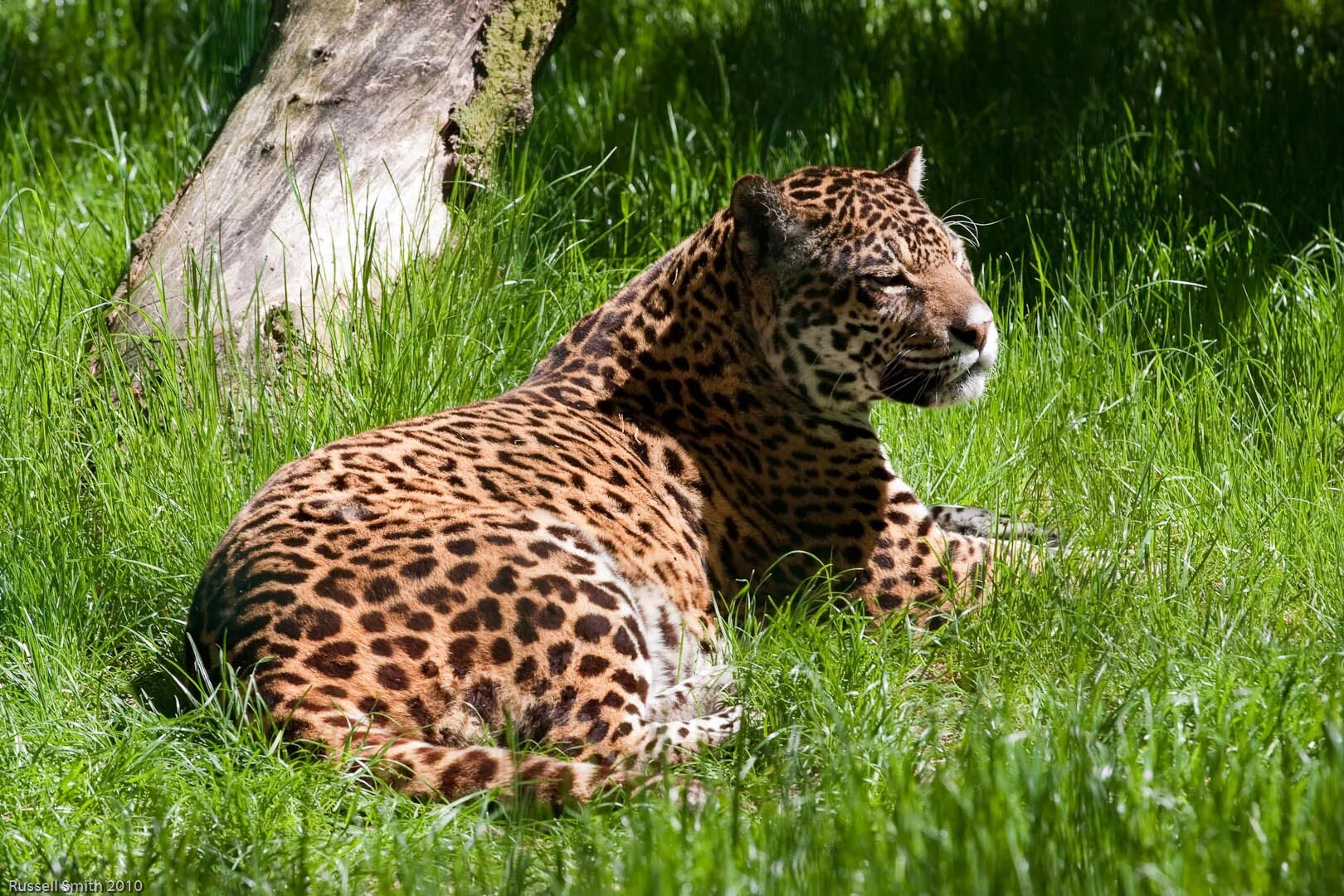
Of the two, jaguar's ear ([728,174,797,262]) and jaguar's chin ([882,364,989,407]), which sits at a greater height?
jaguar's ear ([728,174,797,262])

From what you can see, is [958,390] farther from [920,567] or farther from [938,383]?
[920,567]

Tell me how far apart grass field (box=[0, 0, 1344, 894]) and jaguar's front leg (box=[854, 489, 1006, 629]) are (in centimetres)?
21

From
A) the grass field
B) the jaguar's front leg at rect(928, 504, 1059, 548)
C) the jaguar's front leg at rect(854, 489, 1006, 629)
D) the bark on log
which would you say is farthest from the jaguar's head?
the bark on log

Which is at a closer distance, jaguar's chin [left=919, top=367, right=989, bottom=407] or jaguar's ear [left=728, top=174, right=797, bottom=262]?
jaguar's ear [left=728, top=174, right=797, bottom=262]

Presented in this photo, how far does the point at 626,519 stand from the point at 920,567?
106 cm

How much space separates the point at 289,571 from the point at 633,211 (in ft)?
11.8

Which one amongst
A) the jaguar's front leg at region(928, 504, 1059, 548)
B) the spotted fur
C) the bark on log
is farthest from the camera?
the bark on log

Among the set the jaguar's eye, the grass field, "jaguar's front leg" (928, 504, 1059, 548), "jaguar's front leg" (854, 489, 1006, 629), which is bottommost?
"jaguar's front leg" (928, 504, 1059, 548)

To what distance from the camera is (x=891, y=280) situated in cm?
492

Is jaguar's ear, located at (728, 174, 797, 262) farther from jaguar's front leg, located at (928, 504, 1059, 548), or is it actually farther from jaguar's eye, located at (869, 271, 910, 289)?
jaguar's front leg, located at (928, 504, 1059, 548)

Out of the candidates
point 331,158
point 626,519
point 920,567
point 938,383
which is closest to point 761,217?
point 938,383

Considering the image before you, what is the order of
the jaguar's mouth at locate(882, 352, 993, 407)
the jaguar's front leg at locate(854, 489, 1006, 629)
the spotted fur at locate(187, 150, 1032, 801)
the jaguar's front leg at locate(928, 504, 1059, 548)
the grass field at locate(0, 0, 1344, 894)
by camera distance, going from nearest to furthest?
the grass field at locate(0, 0, 1344, 894) → the spotted fur at locate(187, 150, 1032, 801) → the jaguar's front leg at locate(854, 489, 1006, 629) → the jaguar's mouth at locate(882, 352, 993, 407) → the jaguar's front leg at locate(928, 504, 1059, 548)

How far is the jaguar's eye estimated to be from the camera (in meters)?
4.91

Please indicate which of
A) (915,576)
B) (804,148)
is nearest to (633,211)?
(804,148)
